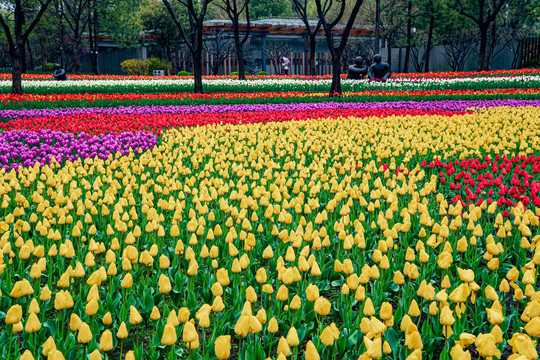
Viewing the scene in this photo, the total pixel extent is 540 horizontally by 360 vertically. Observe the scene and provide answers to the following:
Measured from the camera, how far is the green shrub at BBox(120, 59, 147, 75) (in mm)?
41188

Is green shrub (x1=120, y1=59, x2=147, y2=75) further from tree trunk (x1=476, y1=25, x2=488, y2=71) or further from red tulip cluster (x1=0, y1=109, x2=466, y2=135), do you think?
red tulip cluster (x1=0, y1=109, x2=466, y2=135)

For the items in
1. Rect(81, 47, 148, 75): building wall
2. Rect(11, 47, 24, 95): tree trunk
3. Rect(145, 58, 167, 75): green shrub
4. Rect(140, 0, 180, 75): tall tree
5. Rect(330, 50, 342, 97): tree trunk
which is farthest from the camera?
Rect(81, 47, 148, 75): building wall

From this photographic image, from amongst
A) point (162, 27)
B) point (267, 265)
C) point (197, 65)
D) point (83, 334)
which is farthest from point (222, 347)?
point (162, 27)

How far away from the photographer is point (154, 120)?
449 inches

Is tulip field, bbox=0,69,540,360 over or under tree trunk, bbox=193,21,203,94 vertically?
under

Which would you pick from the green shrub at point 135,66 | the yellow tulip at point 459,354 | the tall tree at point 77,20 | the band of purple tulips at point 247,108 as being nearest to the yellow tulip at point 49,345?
the yellow tulip at point 459,354

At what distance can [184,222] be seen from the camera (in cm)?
473

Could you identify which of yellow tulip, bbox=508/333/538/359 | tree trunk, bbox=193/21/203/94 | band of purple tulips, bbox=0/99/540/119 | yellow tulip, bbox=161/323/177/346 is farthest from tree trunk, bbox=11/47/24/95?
yellow tulip, bbox=508/333/538/359

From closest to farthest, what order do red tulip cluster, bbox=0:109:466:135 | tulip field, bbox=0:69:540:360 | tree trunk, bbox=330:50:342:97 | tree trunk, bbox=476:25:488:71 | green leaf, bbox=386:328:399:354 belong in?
tulip field, bbox=0:69:540:360 < green leaf, bbox=386:328:399:354 < red tulip cluster, bbox=0:109:466:135 < tree trunk, bbox=330:50:342:97 < tree trunk, bbox=476:25:488:71

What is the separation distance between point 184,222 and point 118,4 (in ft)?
130

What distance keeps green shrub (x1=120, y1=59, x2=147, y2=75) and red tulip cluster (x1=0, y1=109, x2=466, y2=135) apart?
30122 mm

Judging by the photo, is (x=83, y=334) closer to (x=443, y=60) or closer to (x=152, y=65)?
(x=152, y=65)

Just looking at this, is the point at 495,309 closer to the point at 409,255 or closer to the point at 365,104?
the point at 409,255

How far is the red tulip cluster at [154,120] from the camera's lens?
10273mm
